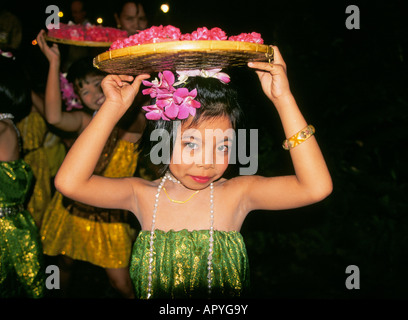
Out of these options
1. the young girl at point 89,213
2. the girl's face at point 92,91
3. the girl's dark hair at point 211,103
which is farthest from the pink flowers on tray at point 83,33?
the girl's dark hair at point 211,103

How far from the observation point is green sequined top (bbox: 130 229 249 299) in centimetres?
154

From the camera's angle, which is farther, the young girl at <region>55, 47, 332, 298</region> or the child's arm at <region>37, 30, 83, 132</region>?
the child's arm at <region>37, 30, 83, 132</region>

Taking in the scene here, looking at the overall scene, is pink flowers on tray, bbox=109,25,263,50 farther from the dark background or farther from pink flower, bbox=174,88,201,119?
the dark background

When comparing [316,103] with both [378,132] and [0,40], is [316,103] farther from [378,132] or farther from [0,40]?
[0,40]

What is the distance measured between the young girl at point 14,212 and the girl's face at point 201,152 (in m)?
1.35

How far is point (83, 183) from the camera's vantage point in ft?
4.70

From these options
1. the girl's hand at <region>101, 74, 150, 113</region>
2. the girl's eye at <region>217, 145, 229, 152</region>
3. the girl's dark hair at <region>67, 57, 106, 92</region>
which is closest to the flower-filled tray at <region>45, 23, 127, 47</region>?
the girl's dark hair at <region>67, 57, 106, 92</region>

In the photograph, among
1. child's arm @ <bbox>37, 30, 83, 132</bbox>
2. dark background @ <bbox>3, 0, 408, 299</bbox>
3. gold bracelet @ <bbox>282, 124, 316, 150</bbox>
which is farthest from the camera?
dark background @ <bbox>3, 0, 408, 299</bbox>

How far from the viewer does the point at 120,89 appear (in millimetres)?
1518

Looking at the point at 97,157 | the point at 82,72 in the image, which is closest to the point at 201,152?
the point at 97,157

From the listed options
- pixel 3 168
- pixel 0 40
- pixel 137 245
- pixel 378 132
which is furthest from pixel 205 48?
pixel 378 132

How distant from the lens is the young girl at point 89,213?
2.77 m
